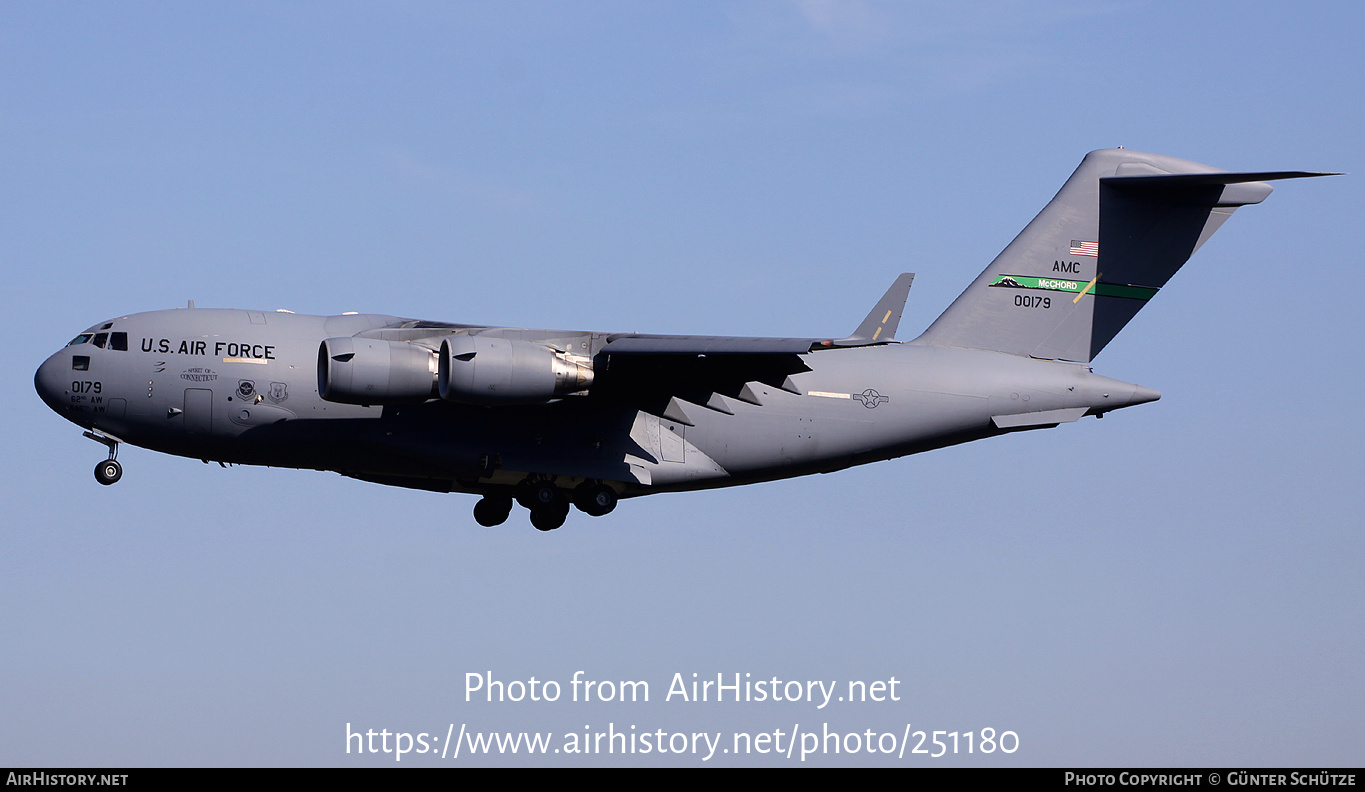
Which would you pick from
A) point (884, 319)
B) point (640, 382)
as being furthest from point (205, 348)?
point (884, 319)

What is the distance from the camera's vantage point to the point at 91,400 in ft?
46.6

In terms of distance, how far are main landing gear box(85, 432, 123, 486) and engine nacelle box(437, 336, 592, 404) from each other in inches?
130

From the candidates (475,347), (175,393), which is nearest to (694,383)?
(475,347)

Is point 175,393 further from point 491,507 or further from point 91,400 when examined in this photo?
point 491,507

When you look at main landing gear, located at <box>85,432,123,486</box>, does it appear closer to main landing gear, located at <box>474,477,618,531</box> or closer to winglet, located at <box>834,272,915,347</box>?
main landing gear, located at <box>474,477,618,531</box>

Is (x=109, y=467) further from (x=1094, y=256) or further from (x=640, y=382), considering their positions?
(x=1094, y=256)

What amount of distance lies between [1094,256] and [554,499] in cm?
683

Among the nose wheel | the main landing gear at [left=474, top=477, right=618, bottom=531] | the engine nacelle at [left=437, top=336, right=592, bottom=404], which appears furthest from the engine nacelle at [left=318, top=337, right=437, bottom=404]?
the nose wheel

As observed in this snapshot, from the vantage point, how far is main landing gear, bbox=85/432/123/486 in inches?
568

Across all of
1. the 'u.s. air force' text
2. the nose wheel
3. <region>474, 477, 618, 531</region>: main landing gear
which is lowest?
<region>474, 477, 618, 531</region>: main landing gear

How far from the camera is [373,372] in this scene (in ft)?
44.8

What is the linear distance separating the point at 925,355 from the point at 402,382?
5744 mm

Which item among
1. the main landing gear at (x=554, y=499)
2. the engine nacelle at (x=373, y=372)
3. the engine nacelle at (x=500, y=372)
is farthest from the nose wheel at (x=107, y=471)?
the main landing gear at (x=554, y=499)

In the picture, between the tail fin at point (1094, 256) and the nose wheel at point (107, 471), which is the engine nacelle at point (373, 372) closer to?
the nose wheel at point (107, 471)
